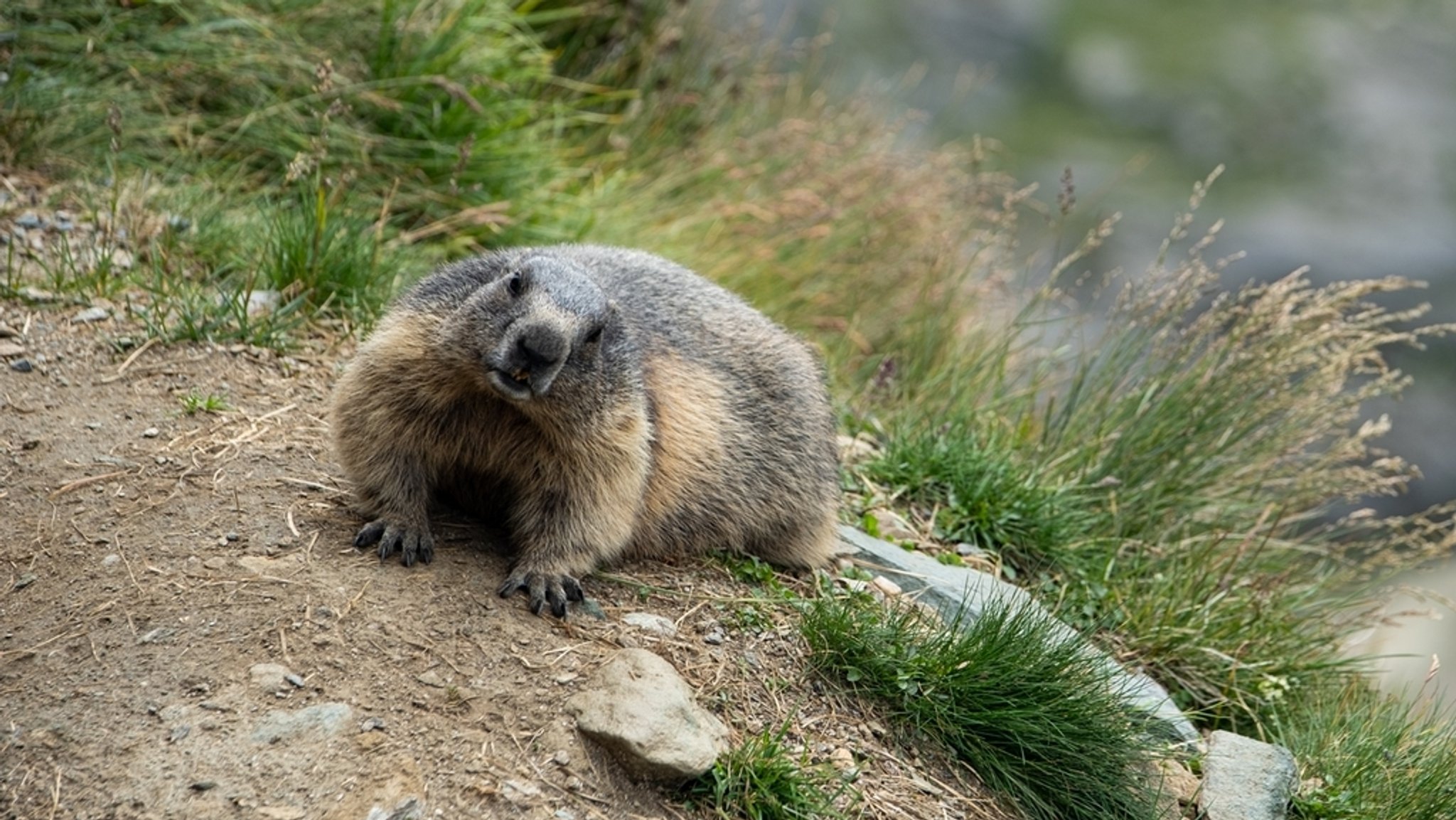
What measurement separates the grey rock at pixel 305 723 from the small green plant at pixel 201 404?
2.05 meters

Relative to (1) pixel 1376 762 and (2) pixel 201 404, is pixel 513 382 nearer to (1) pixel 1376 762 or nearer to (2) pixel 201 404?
(2) pixel 201 404

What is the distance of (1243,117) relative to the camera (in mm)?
23031

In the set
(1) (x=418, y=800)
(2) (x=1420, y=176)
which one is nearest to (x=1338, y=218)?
(2) (x=1420, y=176)

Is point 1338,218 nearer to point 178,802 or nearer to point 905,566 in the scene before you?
point 905,566

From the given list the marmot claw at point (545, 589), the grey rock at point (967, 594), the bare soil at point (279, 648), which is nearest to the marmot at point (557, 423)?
the marmot claw at point (545, 589)

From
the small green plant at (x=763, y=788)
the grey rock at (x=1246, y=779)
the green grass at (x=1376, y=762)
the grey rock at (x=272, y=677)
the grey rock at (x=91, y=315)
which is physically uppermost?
the green grass at (x=1376, y=762)

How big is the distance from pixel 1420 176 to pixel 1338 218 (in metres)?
2.78

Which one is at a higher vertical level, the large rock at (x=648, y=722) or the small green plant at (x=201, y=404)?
the large rock at (x=648, y=722)

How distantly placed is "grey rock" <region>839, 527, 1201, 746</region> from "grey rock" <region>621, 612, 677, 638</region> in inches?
42.1

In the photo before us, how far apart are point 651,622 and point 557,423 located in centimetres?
82

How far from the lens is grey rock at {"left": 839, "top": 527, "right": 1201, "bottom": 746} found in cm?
521

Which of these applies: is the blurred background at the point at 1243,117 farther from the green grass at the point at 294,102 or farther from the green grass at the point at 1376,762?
the green grass at the point at 1376,762

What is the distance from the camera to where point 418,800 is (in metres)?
3.80

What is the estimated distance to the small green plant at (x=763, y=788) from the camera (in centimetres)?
423
